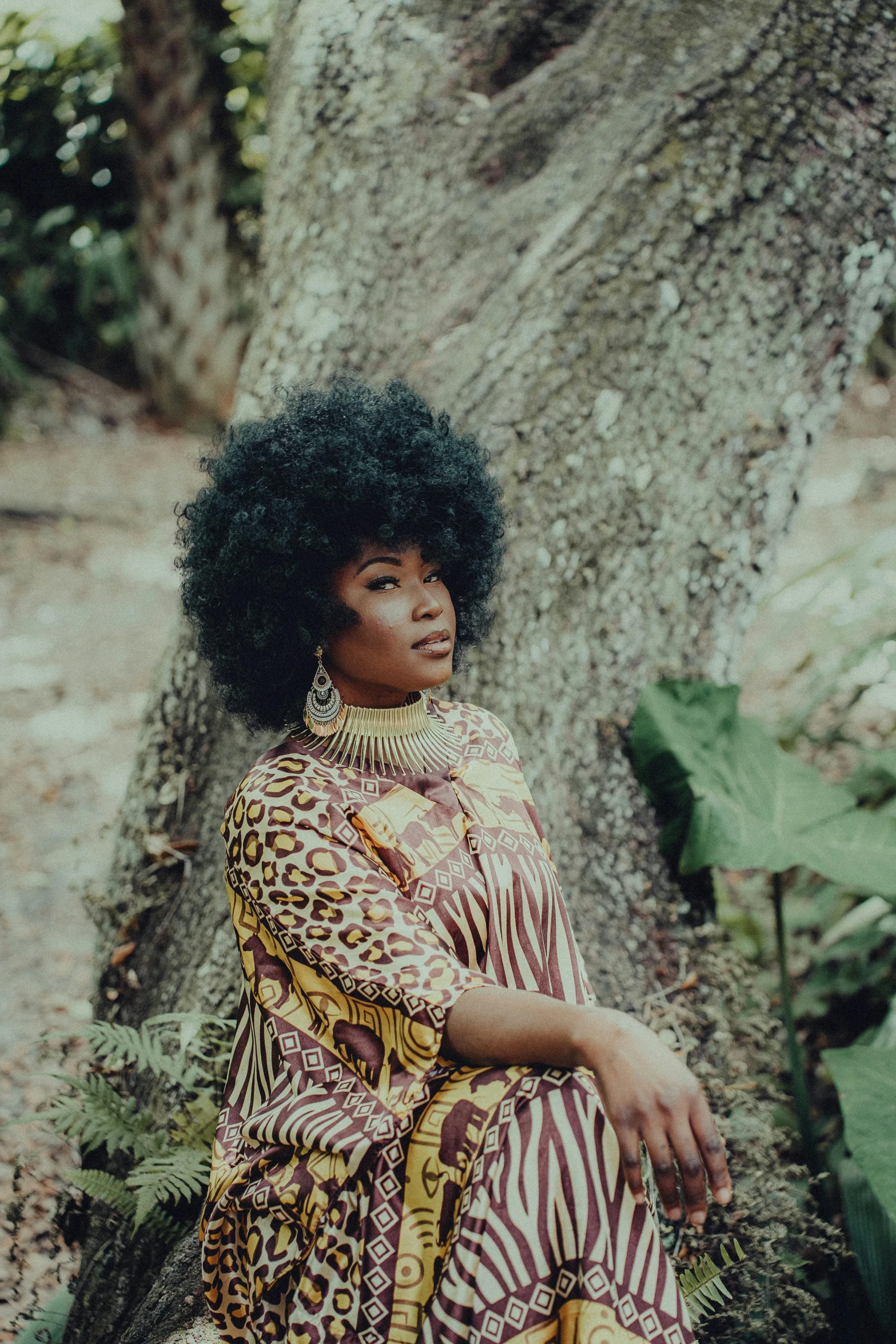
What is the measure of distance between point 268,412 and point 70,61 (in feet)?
23.6

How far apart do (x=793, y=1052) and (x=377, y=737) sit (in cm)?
152

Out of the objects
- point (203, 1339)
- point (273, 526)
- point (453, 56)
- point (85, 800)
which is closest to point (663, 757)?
point (273, 526)

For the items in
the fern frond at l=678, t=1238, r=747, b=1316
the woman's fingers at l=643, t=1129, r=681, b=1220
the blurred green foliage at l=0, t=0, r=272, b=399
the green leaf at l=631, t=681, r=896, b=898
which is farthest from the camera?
the blurred green foliage at l=0, t=0, r=272, b=399

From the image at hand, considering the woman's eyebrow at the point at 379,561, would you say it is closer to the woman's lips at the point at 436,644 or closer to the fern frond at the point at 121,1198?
the woman's lips at the point at 436,644

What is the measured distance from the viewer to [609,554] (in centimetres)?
253

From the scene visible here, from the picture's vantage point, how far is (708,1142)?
1.34 metres

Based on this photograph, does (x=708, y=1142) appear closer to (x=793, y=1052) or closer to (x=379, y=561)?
(x=379, y=561)

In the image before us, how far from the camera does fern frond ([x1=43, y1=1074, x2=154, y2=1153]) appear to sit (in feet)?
6.93

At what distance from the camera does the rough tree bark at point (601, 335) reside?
8.02 ft

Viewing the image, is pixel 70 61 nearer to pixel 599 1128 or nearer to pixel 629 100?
pixel 629 100

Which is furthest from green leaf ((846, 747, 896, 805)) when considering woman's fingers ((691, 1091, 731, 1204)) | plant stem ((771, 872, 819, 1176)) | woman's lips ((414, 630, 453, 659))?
woman's fingers ((691, 1091, 731, 1204))

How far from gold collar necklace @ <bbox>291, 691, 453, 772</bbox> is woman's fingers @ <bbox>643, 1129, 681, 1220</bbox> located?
738 mm

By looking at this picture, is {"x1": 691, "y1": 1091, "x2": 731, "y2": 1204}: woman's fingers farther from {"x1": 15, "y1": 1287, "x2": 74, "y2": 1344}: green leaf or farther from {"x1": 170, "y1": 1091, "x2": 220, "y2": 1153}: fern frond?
{"x1": 15, "y1": 1287, "x2": 74, "y2": 1344}: green leaf

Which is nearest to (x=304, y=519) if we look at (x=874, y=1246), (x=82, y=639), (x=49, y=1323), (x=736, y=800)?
(x=736, y=800)
